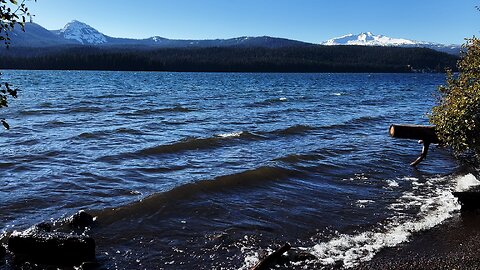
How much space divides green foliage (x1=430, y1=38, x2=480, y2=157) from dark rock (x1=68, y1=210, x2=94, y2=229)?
1037cm

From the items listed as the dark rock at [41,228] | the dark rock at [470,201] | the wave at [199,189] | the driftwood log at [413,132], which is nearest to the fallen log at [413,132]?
the driftwood log at [413,132]

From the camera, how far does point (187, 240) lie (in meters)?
9.75

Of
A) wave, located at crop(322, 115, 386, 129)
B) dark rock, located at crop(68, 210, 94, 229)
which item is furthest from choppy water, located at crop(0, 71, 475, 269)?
wave, located at crop(322, 115, 386, 129)

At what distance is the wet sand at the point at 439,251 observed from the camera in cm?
819

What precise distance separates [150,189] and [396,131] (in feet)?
29.3

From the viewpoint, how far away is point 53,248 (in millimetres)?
8352

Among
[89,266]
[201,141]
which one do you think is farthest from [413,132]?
[89,266]

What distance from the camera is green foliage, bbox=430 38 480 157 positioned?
12.2 m

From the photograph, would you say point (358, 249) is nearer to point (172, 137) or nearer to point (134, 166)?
point (134, 166)

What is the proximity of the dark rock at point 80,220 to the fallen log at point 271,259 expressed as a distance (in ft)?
15.2

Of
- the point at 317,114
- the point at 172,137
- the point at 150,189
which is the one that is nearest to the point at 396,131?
the point at 150,189

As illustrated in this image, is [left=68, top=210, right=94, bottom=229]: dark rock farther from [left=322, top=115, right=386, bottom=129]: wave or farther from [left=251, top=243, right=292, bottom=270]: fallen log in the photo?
[left=322, top=115, right=386, bottom=129]: wave

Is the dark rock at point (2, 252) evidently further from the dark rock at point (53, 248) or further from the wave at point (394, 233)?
the wave at point (394, 233)

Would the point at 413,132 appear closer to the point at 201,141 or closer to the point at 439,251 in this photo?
the point at 439,251
